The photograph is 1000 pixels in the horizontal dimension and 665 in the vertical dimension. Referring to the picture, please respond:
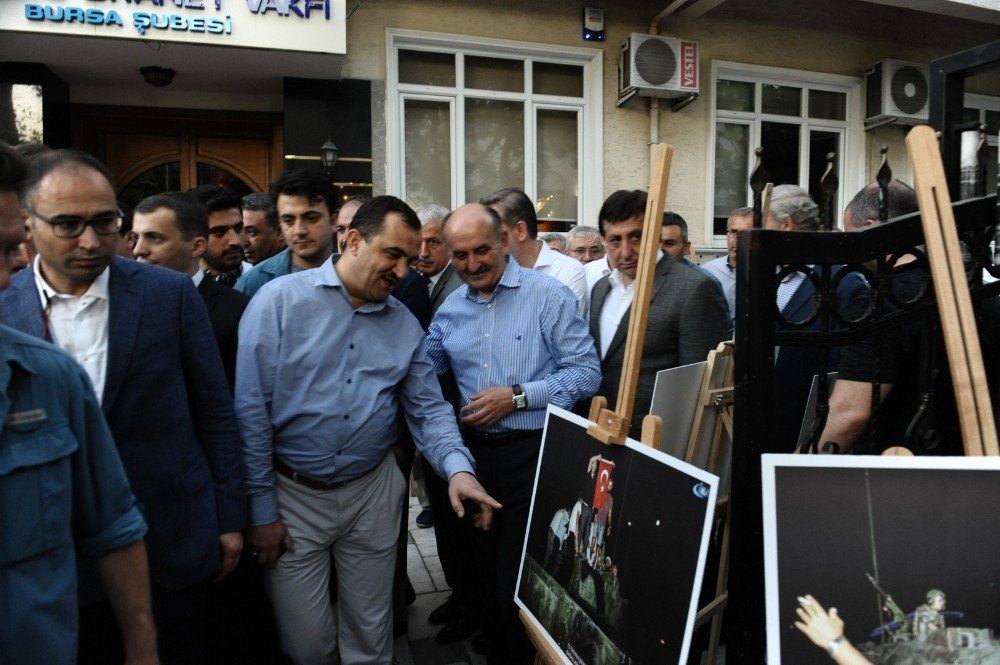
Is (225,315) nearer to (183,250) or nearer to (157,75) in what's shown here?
(183,250)

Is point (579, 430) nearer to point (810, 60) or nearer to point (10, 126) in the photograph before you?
point (10, 126)

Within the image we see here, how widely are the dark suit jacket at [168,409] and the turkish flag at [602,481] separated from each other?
3.98 ft

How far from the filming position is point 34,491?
1.32 metres

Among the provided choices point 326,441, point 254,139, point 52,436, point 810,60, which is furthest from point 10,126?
point 810,60

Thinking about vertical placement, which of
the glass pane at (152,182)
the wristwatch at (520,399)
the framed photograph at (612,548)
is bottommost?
the framed photograph at (612,548)

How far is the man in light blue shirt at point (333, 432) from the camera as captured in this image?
8.41ft

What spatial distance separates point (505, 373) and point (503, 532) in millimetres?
679

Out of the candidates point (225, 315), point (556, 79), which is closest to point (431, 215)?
point (225, 315)

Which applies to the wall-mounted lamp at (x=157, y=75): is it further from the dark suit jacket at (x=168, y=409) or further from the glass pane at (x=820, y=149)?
the glass pane at (x=820, y=149)

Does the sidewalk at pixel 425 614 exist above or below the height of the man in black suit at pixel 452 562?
below

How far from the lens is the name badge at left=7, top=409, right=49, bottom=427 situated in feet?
4.30

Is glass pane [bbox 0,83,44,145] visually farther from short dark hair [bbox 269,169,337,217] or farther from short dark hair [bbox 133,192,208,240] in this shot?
short dark hair [bbox 133,192,208,240]

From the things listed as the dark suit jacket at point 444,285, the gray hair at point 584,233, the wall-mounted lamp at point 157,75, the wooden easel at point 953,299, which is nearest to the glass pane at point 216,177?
the wall-mounted lamp at point 157,75

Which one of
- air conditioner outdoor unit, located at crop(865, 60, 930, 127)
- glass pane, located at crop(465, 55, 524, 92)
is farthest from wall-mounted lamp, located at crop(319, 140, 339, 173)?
air conditioner outdoor unit, located at crop(865, 60, 930, 127)
